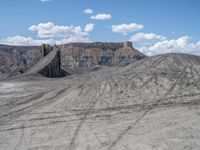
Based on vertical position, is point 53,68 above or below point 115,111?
above

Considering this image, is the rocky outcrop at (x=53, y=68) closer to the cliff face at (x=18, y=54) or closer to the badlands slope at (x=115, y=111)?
the badlands slope at (x=115, y=111)

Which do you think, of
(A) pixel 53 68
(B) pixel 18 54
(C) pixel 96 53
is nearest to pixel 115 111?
(A) pixel 53 68

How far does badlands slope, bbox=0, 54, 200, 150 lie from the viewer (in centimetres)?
1309

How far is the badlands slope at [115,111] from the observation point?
42.9 ft

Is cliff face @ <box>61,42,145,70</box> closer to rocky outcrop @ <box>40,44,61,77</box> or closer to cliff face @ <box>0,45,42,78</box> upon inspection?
cliff face @ <box>0,45,42,78</box>

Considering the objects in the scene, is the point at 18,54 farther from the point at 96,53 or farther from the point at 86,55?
the point at 96,53

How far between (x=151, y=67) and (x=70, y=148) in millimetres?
12532

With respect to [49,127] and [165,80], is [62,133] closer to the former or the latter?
[49,127]

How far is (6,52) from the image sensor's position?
388ft

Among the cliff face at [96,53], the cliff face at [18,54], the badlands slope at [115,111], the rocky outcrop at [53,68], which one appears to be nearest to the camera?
the badlands slope at [115,111]

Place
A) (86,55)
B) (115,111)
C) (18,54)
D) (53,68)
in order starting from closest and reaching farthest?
(115,111)
(53,68)
(86,55)
(18,54)

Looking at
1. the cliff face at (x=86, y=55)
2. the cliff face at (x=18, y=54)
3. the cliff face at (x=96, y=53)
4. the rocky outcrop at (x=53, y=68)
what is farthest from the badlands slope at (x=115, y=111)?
the cliff face at (x=18, y=54)

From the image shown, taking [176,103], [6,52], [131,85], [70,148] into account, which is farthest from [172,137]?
[6,52]

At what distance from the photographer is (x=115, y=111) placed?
17016mm
